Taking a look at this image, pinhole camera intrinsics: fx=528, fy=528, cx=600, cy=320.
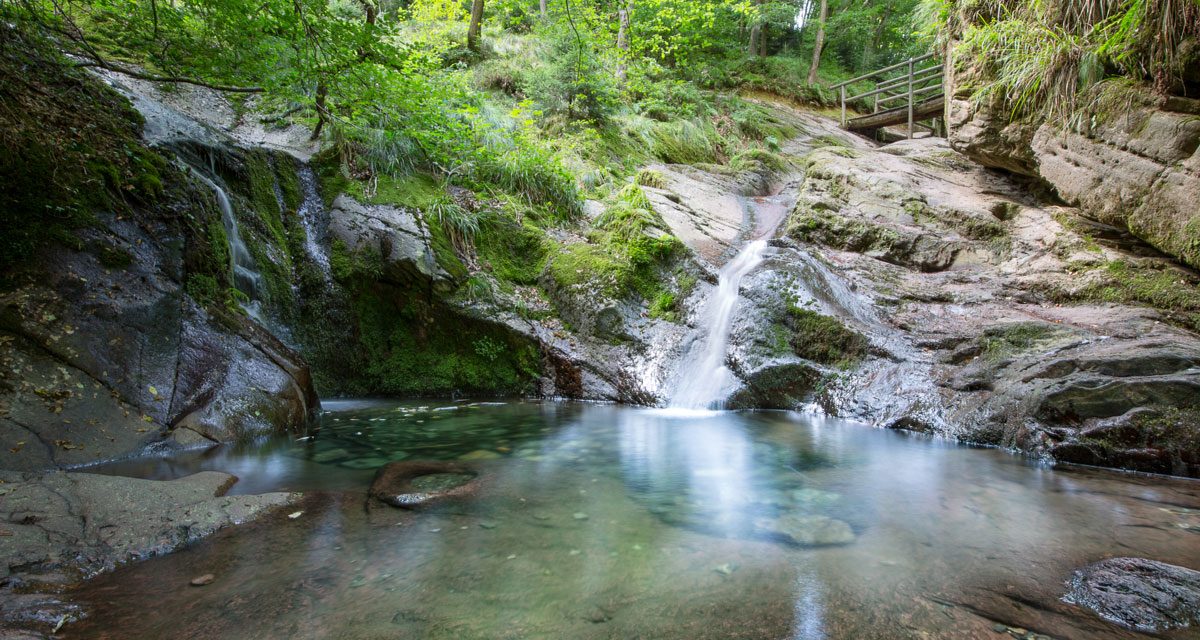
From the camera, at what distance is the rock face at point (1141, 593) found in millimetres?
1962

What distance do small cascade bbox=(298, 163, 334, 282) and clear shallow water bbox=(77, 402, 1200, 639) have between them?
306 cm

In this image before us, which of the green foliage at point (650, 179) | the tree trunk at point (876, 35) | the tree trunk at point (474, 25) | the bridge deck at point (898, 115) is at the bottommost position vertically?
the green foliage at point (650, 179)

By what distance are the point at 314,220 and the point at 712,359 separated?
556cm

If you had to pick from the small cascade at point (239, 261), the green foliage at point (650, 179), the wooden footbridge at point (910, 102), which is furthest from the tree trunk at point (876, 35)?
the small cascade at point (239, 261)

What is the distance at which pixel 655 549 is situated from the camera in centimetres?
266

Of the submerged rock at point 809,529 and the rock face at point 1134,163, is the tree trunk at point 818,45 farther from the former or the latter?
the submerged rock at point 809,529

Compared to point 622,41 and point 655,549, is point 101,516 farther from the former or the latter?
point 622,41

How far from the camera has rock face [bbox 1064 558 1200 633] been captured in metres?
1.96

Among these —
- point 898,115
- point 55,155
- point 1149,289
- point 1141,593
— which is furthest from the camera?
point 898,115

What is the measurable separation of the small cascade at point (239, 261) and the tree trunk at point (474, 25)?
9168 millimetres

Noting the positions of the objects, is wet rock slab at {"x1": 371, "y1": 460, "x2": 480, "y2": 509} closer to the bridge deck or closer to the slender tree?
the slender tree

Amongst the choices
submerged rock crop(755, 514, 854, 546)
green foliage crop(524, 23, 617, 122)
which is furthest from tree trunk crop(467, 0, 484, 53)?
submerged rock crop(755, 514, 854, 546)

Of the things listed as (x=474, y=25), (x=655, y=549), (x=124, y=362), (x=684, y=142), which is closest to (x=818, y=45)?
(x=684, y=142)

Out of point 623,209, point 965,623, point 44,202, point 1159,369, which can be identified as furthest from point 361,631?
point 623,209
